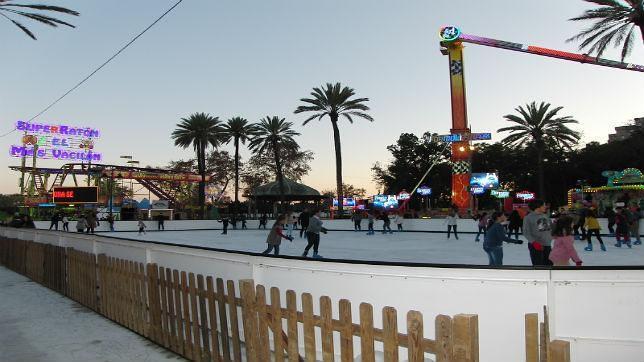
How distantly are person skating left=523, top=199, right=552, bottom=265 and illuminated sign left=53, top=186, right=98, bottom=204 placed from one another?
44910 millimetres

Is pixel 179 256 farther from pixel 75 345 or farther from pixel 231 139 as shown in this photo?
pixel 231 139

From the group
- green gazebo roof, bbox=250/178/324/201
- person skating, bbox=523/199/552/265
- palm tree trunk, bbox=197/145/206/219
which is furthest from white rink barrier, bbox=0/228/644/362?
green gazebo roof, bbox=250/178/324/201

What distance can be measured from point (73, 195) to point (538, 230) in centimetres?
4615

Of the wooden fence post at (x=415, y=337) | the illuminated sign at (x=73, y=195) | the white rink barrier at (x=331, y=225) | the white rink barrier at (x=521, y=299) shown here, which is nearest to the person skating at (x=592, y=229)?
the white rink barrier at (x=331, y=225)

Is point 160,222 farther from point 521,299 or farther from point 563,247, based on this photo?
point 521,299

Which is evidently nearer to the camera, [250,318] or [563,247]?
[250,318]

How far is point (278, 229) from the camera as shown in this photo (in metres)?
12.6

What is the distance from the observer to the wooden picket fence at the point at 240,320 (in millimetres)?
2549

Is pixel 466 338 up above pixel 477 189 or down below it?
below

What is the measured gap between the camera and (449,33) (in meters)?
54.7

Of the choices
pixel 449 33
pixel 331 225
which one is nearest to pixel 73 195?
pixel 331 225

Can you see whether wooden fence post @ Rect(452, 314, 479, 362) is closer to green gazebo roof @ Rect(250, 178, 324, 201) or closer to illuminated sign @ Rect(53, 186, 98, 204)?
illuminated sign @ Rect(53, 186, 98, 204)

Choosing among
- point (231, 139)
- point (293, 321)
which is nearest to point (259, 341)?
point (293, 321)

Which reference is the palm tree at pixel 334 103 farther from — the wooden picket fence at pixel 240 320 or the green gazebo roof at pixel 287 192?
the wooden picket fence at pixel 240 320
